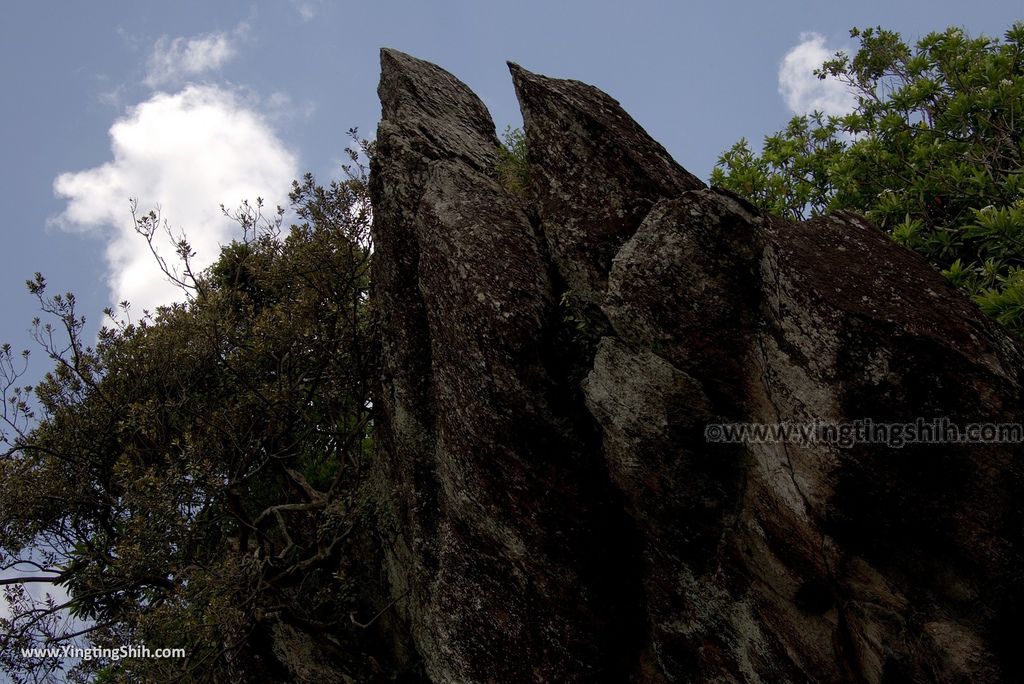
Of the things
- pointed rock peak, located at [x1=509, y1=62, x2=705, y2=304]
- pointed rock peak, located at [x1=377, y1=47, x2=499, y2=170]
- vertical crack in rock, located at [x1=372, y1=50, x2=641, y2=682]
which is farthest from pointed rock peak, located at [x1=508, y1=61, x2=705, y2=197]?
pointed rock peak, located at [x1=377, y1=47, x2=499, y2=170]

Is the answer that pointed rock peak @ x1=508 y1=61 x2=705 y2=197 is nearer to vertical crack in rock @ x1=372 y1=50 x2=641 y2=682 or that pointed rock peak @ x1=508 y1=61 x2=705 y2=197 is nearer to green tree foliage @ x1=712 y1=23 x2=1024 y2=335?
vertical crack in rock @ x1=372 y1=50 x2=641 y2=682

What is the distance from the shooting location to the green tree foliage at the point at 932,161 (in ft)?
49.8

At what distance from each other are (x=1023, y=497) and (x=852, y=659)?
2628 millimetres

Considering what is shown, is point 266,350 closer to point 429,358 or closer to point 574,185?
point 429,358

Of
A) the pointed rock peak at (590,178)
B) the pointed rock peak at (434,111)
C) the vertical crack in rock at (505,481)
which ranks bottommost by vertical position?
the vertical crack in rock at (505,481)

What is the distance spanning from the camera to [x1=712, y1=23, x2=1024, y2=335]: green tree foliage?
15180mm

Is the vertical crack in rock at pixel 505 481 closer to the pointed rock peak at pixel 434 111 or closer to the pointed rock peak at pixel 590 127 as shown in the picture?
the pointed rock peak at pixel 590 127

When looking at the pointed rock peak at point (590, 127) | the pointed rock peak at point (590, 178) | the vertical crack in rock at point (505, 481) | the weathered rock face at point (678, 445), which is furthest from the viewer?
the pointed rock peak at point (590, 127)

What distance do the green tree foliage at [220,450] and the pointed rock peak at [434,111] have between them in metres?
3.16

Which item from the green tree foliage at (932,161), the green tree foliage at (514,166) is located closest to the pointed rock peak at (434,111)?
the green tree foliage at (514,166)

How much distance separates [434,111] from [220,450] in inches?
344

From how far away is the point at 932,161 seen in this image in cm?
1798

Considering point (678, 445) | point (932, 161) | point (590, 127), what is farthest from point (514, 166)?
point (932, 161)

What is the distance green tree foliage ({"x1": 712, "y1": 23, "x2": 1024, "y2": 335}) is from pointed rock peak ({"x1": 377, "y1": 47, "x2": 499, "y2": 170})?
19.1 feet
